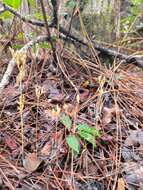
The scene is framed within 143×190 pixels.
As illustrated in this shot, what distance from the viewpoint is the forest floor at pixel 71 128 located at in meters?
1.34

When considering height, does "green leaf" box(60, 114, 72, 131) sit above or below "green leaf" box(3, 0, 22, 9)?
below

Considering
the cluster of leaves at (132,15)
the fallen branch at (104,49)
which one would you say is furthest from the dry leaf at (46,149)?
the cluster of leaves at (132,15)

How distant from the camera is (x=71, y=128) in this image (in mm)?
1475

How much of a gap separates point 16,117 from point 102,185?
479mm

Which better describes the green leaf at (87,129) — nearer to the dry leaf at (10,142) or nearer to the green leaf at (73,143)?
the green leaf at (73,143)

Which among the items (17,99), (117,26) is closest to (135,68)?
(117,26)

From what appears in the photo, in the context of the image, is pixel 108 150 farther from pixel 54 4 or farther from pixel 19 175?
pixel 54 4

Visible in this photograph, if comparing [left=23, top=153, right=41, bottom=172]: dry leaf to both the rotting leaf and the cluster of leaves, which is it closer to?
the rotting leaf

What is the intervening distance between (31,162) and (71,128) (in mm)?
220

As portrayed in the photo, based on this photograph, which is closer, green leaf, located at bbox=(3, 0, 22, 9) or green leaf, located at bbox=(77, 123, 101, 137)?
green leaf, located at bbox=(77, 123, 101, 137)

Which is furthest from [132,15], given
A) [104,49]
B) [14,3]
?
[14,3]

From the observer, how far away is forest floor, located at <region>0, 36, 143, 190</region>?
4.41ft

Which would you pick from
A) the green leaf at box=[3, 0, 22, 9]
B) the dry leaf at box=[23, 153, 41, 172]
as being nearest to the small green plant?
the dry leaf at box=[23, 153, 41, 172]

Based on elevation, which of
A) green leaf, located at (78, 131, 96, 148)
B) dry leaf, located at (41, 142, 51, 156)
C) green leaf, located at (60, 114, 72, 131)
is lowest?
dry leaf, located at (41, 142, 51, 156)
